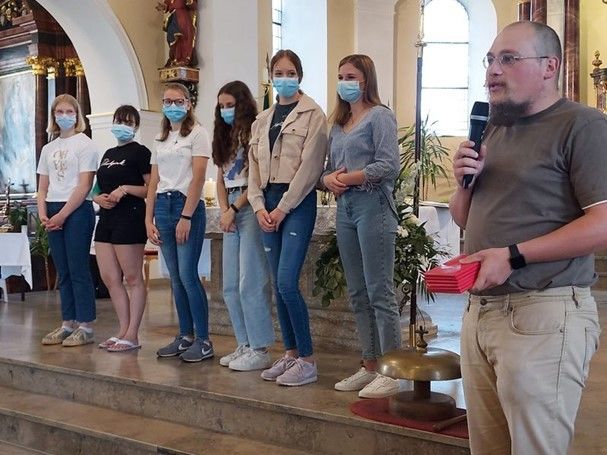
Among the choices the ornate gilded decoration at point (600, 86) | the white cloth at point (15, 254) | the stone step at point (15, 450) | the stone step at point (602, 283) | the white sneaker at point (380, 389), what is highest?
the ornate gilded decoration at point (600, 86)

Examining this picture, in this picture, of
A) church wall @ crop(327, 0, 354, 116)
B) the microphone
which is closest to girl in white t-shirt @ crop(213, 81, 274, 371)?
the microphone

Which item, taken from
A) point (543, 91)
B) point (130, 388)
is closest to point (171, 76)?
point (130, 388)

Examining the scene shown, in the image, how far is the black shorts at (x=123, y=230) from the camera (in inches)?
167

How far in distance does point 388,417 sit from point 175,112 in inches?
76.1

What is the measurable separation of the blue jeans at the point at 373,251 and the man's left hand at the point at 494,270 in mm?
1508

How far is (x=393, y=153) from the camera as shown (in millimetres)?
3240

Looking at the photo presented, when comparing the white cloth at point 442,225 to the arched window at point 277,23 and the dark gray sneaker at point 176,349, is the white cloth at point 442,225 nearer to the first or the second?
the dark gray sneaker at point 176,349

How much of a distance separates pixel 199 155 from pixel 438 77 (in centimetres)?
861

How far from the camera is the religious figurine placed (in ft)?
28.1

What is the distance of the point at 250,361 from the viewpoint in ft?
12.6

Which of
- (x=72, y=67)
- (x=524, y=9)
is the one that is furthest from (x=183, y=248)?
(x=72, y=67)

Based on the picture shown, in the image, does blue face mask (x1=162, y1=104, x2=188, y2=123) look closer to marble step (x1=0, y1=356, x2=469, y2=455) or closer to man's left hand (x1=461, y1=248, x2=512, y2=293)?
marble step (x1=0, y1=356, x2=469, y2=455)

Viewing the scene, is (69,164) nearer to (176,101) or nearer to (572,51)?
(176,101)

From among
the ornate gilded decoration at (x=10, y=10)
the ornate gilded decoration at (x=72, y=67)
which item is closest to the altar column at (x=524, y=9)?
the ornate gilded decoration at (x=72, y=67)
